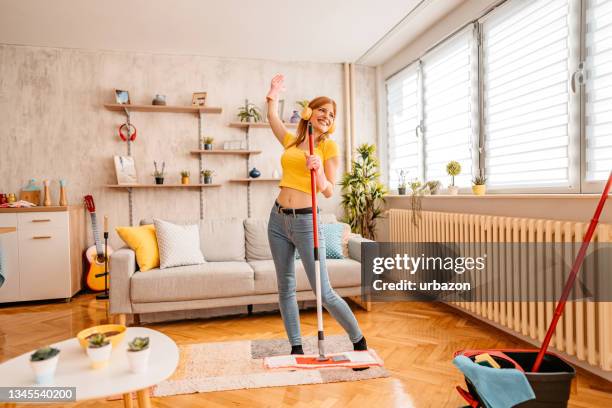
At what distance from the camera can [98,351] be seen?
4.21 feet

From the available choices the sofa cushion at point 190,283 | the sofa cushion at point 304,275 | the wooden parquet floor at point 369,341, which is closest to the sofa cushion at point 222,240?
the sofa cushion at point 304,275

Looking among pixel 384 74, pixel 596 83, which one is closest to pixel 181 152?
pixel 384 74

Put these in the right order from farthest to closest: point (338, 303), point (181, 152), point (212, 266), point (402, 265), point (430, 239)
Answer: point (181, 152), point (402, 265), point (430, 239), point (212, 266), point (338, 303)

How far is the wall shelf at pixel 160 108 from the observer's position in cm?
441

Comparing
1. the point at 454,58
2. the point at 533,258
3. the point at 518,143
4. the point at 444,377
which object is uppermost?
the point at 454,58

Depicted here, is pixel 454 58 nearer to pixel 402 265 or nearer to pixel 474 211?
pixel 474 211

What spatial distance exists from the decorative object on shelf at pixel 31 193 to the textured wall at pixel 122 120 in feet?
0.37

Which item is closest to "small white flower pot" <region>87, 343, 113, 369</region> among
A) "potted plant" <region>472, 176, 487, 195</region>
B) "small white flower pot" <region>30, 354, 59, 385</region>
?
"small white flower pot" <region>30, 354, 59, 385</region>

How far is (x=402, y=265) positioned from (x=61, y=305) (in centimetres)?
335

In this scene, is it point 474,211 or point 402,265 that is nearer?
point 474,211

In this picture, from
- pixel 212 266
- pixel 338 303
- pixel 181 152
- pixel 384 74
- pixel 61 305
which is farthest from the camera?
pixel 384 74

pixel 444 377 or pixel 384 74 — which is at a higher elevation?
pixel 384 74

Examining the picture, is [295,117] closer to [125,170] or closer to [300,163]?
[125,170]

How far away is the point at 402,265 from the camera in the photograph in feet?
14.1
